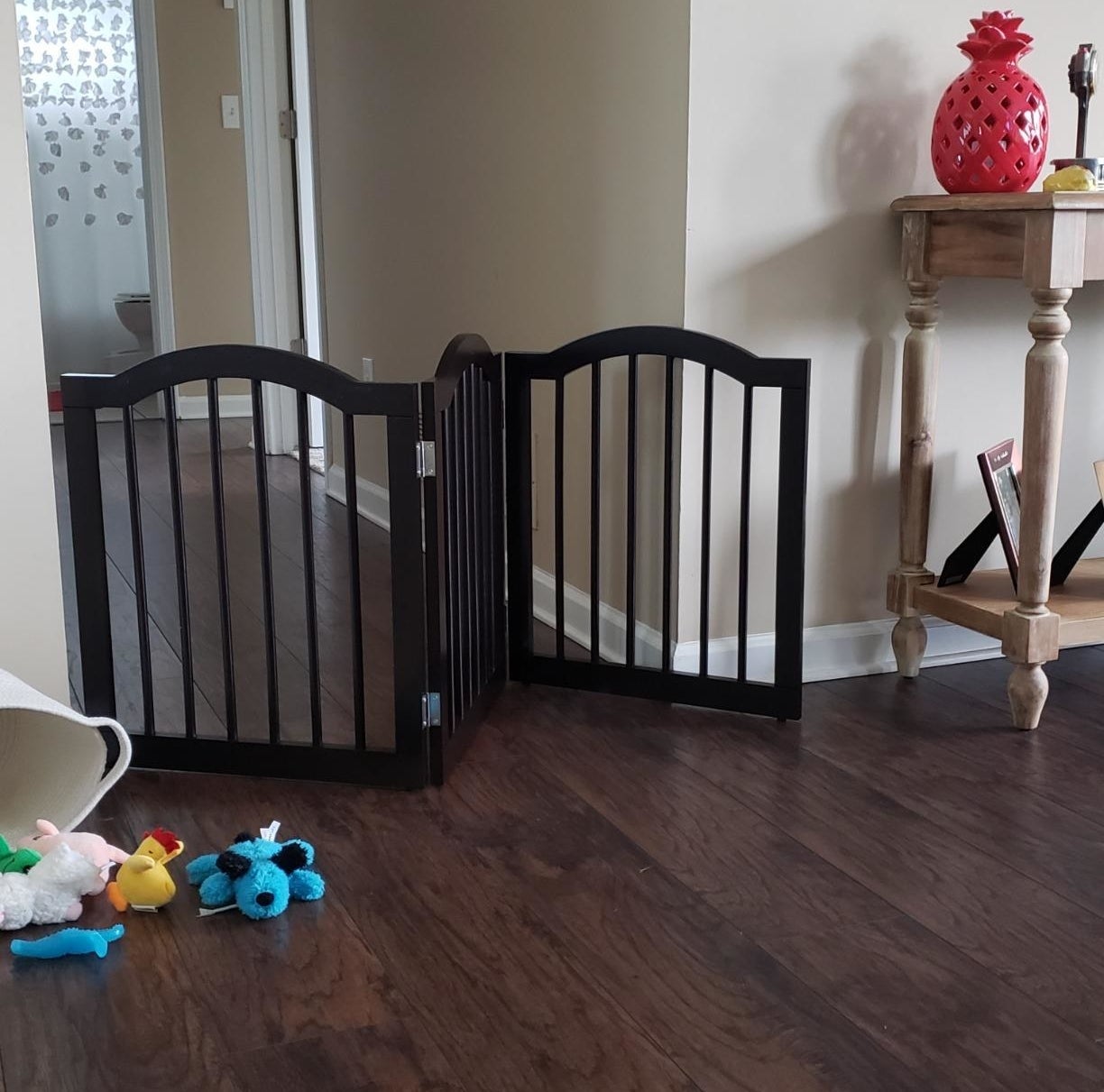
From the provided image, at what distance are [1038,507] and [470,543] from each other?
87 cm

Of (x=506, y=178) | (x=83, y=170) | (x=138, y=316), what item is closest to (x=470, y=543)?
(x=506, y=178)

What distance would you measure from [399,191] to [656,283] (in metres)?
1.27

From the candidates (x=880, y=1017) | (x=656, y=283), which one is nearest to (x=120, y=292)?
(x=656, y=283)

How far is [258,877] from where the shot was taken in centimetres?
164

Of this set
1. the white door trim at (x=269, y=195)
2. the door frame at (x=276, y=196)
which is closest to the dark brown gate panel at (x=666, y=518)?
the door frame at (x=276, y=196)

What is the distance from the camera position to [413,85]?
3.25 m

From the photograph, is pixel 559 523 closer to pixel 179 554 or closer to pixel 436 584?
pixel 436 584

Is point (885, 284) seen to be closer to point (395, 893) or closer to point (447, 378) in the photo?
point (447, 378)

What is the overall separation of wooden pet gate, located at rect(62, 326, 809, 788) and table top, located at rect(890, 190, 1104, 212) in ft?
1.23

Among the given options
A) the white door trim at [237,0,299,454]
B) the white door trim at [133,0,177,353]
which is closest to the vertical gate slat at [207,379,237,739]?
the white door trim at [237,0,299,454]

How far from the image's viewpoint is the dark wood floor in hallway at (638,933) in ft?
4.42

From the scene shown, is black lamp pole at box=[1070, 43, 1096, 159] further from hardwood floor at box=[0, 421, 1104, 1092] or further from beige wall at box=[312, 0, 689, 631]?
hardwood floor at box=[0, 421, 1104, 1092]

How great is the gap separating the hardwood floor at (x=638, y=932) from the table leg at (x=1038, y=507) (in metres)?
0.09

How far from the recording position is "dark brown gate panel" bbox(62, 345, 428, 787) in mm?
1902
